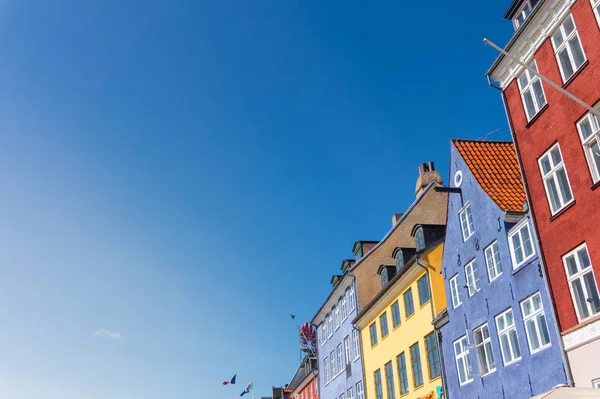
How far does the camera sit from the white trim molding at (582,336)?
17.7 meters

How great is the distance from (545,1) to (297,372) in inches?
2287

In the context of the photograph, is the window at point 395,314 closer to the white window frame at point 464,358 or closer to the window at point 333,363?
the white window frame at point 464,358

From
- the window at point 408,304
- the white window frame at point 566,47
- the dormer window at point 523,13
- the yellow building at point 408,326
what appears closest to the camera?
the white window frame at point 566,47

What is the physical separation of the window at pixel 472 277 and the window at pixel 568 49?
30.3 feet

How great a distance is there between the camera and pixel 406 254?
37688 millimetres

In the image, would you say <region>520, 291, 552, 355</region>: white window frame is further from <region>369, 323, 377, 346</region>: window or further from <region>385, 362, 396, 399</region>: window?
<region>369, 323, 377, 346</region>: window

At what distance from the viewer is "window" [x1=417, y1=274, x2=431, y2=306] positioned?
1267 inches

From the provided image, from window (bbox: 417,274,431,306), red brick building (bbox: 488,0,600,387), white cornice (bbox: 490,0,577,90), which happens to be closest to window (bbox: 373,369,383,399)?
window (bbox: 417,274,431,306)

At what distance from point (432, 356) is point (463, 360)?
12.5 ft

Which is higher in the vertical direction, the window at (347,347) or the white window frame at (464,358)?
the window at (347,347)

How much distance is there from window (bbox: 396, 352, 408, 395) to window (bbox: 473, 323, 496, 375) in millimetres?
8978

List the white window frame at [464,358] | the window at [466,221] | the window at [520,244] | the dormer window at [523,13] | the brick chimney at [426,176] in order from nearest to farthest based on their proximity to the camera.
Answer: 1. the dormer window at [523,13]
2. the window at [520,244]
3. the white window frame at [464,358]
4. the window at [466,221]
5. the brick chimney at [426,176]

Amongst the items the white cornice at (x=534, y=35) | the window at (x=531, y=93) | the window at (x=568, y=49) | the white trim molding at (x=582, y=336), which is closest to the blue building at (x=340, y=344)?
the white trim molding at (x=582, y=336)

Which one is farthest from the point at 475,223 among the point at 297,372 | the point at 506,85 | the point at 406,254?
the point at 297,372
